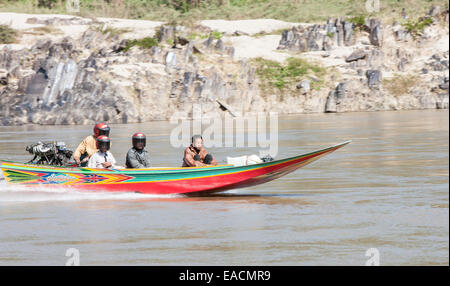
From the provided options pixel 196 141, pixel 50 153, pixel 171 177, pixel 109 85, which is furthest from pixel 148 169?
pixel 109 85

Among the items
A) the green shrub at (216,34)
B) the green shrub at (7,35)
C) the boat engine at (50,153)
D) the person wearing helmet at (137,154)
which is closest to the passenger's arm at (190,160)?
the person wearing helmet at (137,154)

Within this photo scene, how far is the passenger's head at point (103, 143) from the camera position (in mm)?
15844

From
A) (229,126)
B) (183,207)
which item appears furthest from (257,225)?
(229,126)

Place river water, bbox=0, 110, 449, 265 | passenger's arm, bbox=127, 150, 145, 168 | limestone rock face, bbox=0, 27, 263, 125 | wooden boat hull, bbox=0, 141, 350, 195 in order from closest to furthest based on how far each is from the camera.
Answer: river water, bbox=0, 110, 449, 265 → wooden boat hull, bbox=0, 141, 350, 195 → passenger's arm, bbox=127, 150, 145, 168 → limestone rock face, bbox=0, 27, 263, 125

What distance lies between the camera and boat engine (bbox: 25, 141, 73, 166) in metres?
16.9

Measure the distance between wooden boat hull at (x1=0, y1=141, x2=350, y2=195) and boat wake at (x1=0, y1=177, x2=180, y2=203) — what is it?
10 centimetres

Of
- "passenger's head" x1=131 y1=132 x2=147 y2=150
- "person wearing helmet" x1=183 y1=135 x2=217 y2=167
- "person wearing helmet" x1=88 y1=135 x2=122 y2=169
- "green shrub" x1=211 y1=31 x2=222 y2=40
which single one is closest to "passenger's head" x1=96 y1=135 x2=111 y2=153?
"person wearing helmet" x1=88 y1=135 x2=122 y2=169

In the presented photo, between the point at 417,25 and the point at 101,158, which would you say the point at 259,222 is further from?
the point at 417,25

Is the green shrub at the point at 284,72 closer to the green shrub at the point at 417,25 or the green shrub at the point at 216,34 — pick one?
the green shrub at the point at 216,34

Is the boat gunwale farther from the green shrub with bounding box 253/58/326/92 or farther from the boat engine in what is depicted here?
the green shrub with bounding box 253/58/326/92

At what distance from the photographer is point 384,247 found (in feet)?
35.3

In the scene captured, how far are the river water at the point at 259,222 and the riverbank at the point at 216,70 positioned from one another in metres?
28.4

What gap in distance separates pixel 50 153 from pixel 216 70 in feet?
122
